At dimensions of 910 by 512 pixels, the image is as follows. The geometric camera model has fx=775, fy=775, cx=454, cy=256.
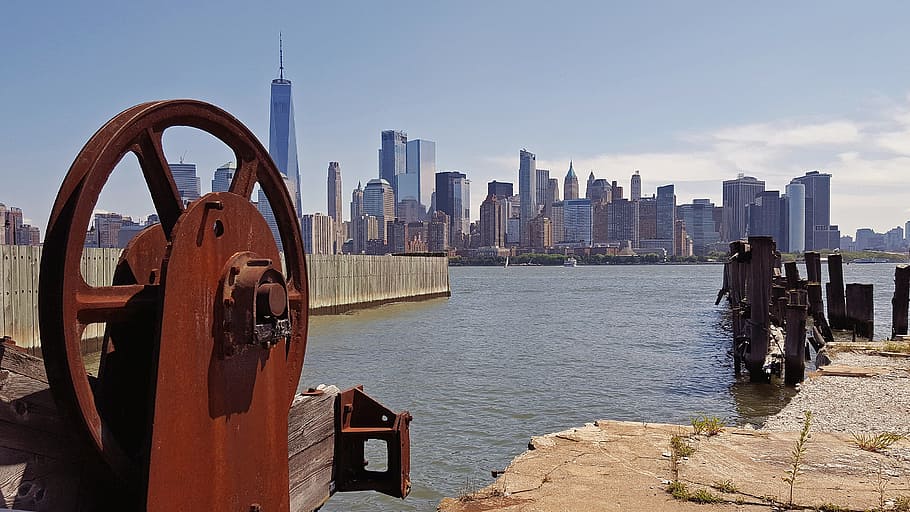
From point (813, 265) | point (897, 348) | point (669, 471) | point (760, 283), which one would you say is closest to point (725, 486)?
point (669, 471)

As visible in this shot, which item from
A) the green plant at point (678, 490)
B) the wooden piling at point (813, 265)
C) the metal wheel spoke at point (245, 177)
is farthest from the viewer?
the wooden piling at point (813, 265)

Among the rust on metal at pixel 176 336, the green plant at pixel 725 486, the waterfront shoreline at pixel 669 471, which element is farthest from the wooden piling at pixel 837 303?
the rust on metal at pixel 176 336

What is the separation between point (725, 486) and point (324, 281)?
3152 cm

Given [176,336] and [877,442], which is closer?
[176,336]

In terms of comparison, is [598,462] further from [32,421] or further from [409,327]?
[409,327]

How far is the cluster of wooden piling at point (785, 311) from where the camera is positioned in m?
14.6

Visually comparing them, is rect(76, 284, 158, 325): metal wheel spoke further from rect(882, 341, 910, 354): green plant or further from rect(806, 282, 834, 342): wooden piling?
rect(806, 282, 834, 342): wooden piling

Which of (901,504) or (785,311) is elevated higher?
(785,311)

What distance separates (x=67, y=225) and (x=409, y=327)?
96.9 feet

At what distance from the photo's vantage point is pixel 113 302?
279cm

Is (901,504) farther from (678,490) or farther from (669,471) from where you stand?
(669,471)

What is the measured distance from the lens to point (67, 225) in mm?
2588

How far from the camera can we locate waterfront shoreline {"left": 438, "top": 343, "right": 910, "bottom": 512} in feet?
18.7

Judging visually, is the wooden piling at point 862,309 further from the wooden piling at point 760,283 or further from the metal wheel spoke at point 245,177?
the metal wheel spoke at point 245,177
